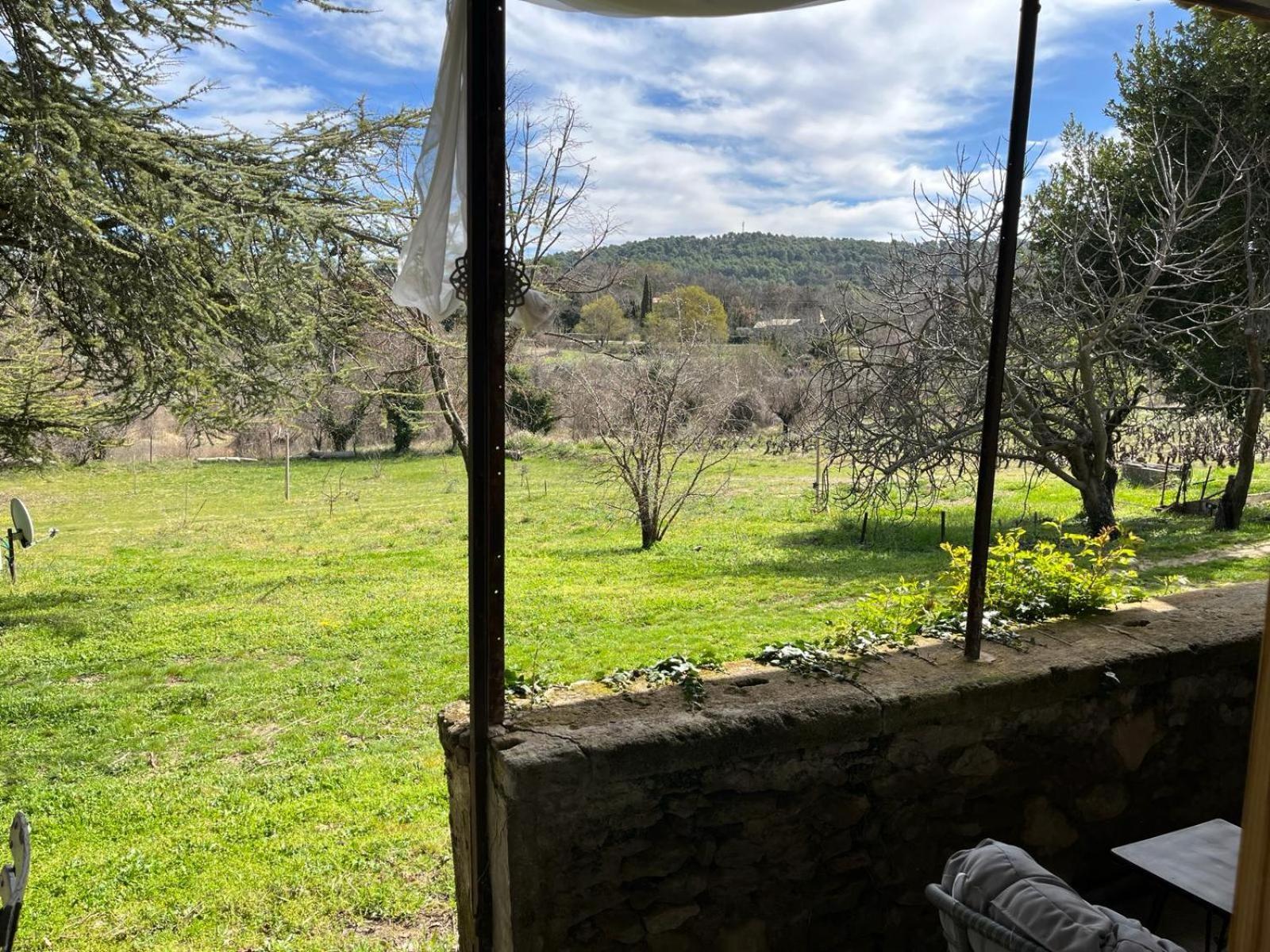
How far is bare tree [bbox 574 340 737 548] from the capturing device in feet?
25.2

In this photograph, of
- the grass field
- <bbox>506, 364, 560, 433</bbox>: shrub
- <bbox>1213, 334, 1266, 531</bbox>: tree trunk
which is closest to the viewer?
the grass field

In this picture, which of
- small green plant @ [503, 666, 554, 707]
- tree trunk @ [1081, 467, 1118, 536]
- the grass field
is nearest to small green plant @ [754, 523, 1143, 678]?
small green plant @ [503, 666, 554, 707]

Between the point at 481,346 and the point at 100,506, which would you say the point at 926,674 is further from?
the point at 100,506

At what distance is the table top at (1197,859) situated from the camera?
1536 millimetres

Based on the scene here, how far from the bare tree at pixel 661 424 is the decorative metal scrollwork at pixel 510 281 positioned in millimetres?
5889

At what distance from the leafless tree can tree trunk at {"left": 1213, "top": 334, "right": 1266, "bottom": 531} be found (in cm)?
58

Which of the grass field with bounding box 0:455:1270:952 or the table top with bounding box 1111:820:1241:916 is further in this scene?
the grass field with bounding box 0:455:1270:952

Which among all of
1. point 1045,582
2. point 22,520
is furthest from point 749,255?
point 22,520

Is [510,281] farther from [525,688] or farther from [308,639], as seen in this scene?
[308,639]

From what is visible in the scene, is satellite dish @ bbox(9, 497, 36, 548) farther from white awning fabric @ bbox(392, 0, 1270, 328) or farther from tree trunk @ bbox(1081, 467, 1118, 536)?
tree trunk @ bbox(1081, 467, 1118, 536)

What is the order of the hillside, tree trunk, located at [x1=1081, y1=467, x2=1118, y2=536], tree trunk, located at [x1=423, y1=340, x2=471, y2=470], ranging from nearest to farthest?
the hillside, tree trunk, located at [x1=1081, y1=467, x2=1118, y2=536], tree trunk, located at [x1=423, y1=340, x2=471, y2=470]

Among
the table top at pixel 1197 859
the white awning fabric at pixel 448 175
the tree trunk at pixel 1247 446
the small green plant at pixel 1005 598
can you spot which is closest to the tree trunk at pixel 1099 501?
the tree trunk at pixel 1247 446

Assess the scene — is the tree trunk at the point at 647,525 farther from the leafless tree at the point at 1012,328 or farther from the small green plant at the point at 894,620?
the small green plant at the point at 894,620

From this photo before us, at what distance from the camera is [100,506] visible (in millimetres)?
10867
